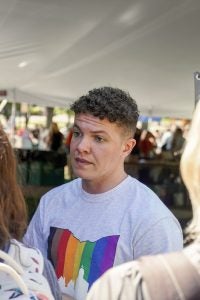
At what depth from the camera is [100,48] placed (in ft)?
23.6

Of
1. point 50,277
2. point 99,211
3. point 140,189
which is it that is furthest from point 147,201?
point 50,277

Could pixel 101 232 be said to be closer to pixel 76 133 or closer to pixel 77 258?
pixel 77 258

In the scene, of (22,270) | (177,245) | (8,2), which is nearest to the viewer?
(22,270)

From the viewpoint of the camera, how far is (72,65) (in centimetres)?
833

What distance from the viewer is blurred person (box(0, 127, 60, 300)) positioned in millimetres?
1337

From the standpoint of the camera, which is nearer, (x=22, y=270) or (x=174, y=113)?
(x=22, y=270)

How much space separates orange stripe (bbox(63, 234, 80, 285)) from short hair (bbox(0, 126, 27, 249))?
0.56 m

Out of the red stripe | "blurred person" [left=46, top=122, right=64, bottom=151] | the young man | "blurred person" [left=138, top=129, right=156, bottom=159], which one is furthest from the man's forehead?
"blurred person" [left=46, top=122, right=64, bottom=151]

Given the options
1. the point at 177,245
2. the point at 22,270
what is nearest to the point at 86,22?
the point at 177,245

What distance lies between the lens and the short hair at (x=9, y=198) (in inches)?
58.6

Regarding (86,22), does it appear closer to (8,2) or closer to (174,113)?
(8,2)

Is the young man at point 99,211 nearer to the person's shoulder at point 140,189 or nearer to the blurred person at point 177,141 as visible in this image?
the person's shoulder at point 140,189

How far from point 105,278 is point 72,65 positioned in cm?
742

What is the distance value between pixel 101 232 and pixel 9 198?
63 cm
